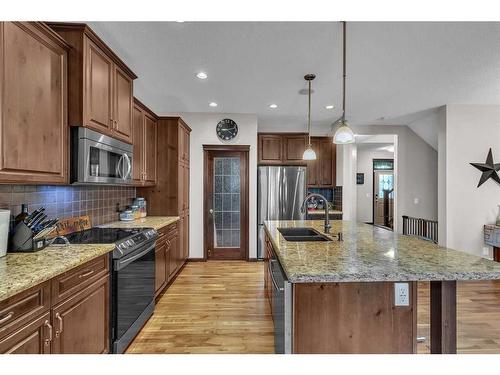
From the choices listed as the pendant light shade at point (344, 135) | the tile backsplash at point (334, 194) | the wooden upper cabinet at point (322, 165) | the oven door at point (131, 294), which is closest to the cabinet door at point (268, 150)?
the wooden upper cabinet at point (322, 165)

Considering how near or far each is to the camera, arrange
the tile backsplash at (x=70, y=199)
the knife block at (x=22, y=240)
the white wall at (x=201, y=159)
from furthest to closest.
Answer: the white wall at (x=201, y=159), the tile backsplash at (x=70, y=199), the knife block at (x=22, y=240)

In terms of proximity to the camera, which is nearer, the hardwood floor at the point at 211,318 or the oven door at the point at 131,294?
the oven door at the point at 131,294

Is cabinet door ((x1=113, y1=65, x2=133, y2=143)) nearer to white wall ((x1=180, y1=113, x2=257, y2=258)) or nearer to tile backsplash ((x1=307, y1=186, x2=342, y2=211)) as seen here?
white wall ((x1=180, y1=113, x2=257, y2=258))

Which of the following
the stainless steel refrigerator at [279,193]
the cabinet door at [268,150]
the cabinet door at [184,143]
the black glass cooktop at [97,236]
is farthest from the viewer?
the cabinet door at [268,150]

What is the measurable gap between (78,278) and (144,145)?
7.15ft

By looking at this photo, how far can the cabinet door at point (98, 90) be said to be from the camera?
1.97 meters

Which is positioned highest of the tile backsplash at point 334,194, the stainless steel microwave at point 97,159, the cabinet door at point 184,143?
the cabinet door at point 184,143

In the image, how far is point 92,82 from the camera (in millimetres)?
2029

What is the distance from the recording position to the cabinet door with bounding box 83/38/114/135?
197cm

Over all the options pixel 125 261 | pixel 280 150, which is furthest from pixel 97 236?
pixel 280 150

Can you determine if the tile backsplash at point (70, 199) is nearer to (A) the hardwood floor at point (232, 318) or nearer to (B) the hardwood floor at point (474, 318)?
(A) the hardwood floor at point (232, 318)

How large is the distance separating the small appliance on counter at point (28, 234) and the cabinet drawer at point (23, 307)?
504mm
